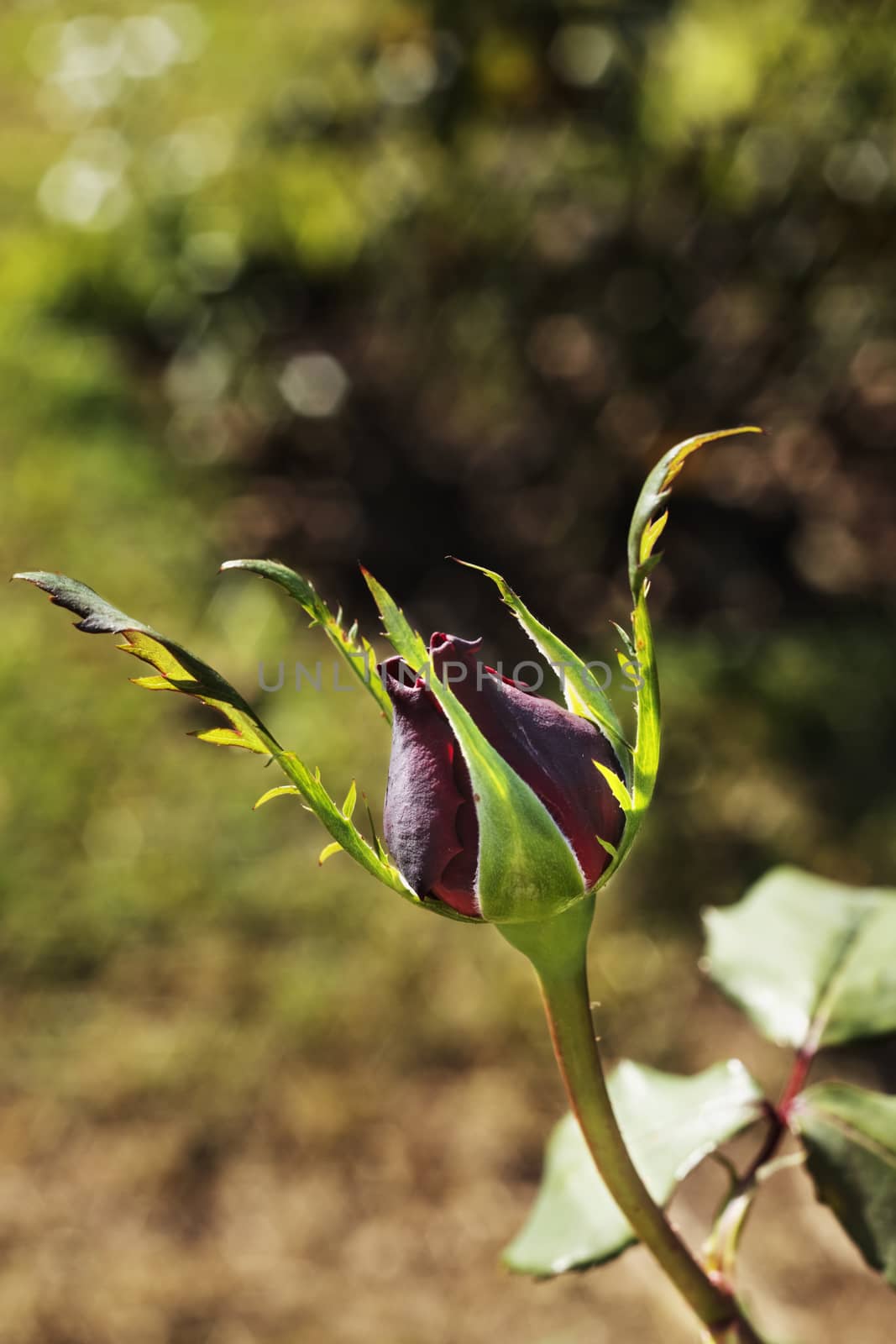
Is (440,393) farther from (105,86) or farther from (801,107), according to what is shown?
(105,86)

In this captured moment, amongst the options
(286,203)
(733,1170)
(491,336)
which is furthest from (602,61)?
(733,1170)

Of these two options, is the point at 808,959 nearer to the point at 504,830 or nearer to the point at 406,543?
the point at 504,830

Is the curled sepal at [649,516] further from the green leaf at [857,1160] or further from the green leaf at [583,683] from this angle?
the green leaf at [857,1160]

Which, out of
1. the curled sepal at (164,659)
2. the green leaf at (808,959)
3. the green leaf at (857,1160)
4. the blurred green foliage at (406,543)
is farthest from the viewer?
the blurred green foliage at (406,543)

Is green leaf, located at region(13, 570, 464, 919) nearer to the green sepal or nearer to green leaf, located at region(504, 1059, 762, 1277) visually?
the green sepal

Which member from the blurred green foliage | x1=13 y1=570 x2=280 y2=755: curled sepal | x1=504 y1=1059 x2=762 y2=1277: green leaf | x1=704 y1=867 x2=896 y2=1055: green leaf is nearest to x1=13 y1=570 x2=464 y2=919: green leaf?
x1=13 y1=570 x2=280 y2=755: curled sepal

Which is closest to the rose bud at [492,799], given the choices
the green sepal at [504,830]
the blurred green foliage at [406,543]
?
the green sepal at [504,830]

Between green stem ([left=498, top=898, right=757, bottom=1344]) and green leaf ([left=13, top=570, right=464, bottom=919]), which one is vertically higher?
green leaf ([left=13, top=570, right=464, bottom=919])
